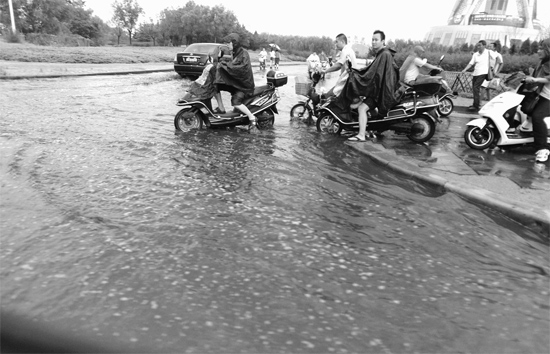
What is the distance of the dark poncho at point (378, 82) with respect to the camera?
8094 mm

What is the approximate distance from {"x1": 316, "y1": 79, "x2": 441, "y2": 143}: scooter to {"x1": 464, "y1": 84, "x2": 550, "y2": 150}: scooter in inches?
31.6

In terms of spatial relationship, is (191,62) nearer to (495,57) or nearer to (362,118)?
(495,57)

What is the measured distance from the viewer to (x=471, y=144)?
26.0ft

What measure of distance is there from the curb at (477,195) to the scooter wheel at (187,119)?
3741 millimetres

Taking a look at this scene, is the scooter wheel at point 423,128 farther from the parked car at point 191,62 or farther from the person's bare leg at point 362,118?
the parked car at point 191,62

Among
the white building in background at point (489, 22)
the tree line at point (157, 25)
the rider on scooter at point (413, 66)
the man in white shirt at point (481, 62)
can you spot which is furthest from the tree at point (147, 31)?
the rider on scooter at point (413, 66)

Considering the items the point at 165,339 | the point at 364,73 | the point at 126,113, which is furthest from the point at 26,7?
the point at 165,339

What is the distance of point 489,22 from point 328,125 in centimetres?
7674

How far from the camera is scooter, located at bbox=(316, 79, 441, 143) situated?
845cm

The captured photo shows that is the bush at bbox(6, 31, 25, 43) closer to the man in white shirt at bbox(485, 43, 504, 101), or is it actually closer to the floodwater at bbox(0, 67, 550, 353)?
the floodwater at bbox(0, 67, 550, 353)

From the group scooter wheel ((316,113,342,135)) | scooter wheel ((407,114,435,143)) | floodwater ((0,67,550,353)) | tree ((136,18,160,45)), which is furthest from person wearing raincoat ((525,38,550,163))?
tree ((136,18,160,45))

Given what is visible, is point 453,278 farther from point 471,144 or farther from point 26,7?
point 26,7

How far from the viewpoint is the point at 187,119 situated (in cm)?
925

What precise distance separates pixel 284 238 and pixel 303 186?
1.64m
